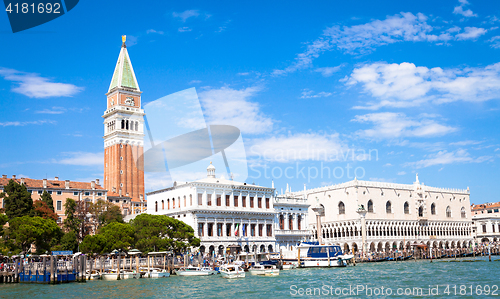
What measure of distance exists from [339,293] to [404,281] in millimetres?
8199

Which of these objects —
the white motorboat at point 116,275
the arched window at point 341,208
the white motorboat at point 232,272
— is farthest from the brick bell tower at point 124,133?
the white motorboat at point 232,272

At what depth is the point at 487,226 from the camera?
108 m

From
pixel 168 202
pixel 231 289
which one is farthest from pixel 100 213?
pixel 231 289

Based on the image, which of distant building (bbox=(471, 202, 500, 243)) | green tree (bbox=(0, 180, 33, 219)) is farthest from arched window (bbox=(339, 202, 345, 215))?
green tree (bbox=(0, 180, 33, 219))

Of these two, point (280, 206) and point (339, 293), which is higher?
point (280, 206)

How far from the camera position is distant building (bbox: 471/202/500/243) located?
107m

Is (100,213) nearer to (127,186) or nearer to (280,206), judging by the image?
(280,206)

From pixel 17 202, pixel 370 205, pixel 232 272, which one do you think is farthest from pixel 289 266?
pixel 370 205

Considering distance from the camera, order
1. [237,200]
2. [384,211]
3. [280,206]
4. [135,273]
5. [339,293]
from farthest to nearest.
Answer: [384,211] → [280,206] → [237,200] → [135,273] → [339,293]

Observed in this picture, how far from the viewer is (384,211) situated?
88125 mm

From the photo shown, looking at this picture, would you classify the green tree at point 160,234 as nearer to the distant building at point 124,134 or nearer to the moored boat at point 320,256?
the moored boat at point 320,256

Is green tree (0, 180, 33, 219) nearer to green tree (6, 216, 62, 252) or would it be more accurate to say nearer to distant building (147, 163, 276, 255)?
green tree (6, 216, 62, 252)

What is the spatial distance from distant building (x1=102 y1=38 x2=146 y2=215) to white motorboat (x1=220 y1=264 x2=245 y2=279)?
57.0 meters

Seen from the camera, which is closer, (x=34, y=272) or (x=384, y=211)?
(x=34, y=272)
